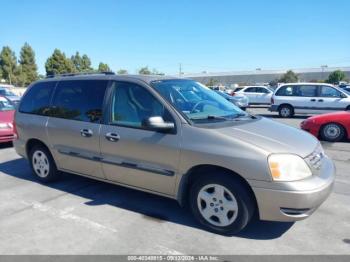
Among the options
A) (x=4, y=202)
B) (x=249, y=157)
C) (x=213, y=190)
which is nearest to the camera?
(x=249, y=157)

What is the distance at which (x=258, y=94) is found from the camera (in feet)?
75.2

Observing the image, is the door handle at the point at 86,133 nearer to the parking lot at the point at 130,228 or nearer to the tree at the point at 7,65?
the parking lot at the point at 130,228

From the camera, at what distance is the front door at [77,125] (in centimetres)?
449

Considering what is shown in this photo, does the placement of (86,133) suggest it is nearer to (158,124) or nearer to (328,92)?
(158,124)

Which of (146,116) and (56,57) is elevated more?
(56,57)

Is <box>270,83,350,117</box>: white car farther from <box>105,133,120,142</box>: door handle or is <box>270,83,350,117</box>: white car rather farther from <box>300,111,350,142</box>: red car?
<box>105,133,120,142</box>: door handle

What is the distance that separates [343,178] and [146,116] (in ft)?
12.4

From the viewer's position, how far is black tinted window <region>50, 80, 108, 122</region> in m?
4.52

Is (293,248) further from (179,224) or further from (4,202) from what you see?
(4,202)

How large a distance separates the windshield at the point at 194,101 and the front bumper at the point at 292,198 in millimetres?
1141

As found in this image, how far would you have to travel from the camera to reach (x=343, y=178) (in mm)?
5617

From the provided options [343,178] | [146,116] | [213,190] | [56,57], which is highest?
[56,57]

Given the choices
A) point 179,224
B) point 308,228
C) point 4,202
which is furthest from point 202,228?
point 4,202

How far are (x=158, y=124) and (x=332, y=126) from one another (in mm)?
7141
